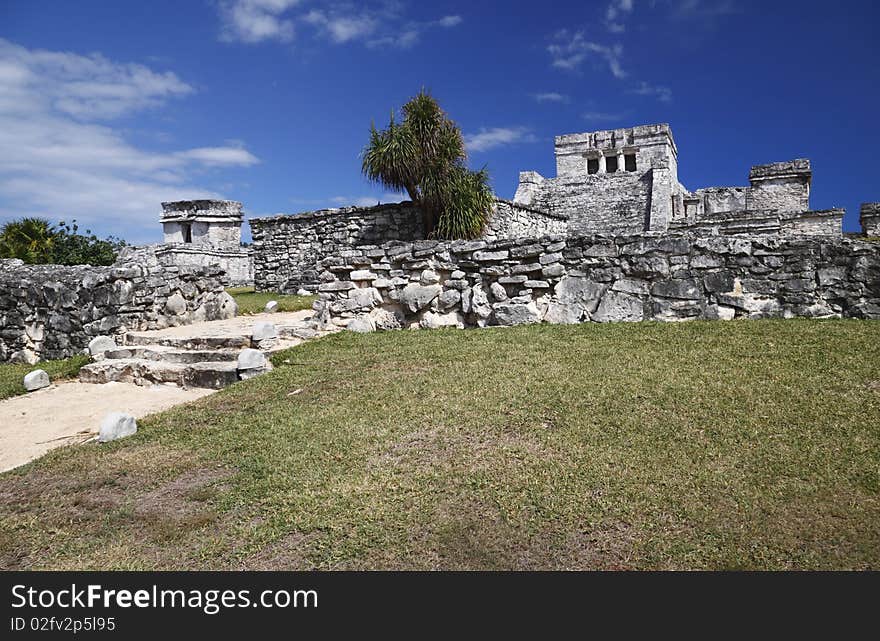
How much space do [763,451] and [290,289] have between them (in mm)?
12660

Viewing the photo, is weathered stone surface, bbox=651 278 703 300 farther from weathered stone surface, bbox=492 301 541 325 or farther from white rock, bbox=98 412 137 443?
white rock, bbox=98 412 137 443

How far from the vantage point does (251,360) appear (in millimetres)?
6059

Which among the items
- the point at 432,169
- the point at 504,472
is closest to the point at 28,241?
the point at 432,169

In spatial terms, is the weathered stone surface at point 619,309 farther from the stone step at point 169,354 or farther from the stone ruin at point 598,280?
the stone step at point 169,354

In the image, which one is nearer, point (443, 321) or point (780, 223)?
point (443, 321)

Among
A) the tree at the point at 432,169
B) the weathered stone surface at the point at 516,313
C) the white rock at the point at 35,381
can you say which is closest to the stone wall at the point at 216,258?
the tree at the point at 432,169

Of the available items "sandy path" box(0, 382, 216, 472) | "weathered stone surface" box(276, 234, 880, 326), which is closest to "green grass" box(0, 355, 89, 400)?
"sandy path" box(0, 382, 216, 472)

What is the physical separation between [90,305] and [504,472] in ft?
25.4

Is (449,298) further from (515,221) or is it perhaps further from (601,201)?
(601,201)

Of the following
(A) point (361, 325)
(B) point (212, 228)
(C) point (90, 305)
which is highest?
(B) point (212, 228)

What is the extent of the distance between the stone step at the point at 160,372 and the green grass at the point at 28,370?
1.37 feet

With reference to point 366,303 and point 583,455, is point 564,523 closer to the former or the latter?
point 583,455

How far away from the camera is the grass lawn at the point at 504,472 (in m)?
2.67

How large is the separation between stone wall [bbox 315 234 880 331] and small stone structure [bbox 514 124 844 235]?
9.14m
